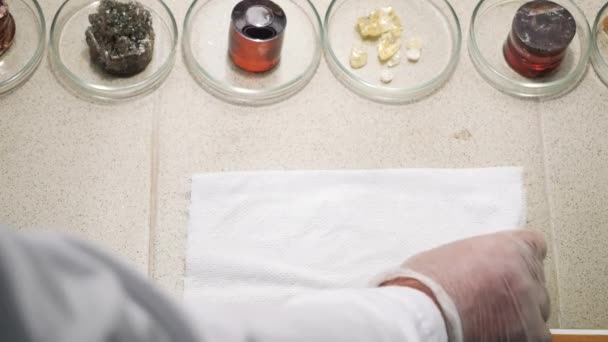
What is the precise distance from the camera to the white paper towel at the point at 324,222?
888 millimetres

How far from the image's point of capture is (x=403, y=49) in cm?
104

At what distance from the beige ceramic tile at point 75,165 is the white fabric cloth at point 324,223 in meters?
0.10

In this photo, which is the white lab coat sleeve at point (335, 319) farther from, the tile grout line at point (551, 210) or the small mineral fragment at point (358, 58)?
the small mineral fragment at point (358, 58)

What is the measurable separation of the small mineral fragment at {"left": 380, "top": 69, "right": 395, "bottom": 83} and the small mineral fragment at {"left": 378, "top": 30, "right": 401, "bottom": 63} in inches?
0.9

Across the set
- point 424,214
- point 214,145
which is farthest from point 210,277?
point 424,214

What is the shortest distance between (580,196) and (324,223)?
0.40m

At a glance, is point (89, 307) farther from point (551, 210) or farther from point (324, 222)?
point (551, 210)

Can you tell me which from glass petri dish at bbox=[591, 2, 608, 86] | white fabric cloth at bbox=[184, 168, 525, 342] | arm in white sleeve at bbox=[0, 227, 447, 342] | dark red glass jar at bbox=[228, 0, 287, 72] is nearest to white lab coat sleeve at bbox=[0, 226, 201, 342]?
arm in white sleeve at bbox=[0, 227, 447, 342]

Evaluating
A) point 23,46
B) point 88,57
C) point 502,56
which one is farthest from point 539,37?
point 23,46

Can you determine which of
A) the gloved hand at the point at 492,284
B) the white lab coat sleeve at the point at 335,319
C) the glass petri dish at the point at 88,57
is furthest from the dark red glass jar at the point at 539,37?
the glass petri dish at the point at 88,57

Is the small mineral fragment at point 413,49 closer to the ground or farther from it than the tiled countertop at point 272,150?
farther from it

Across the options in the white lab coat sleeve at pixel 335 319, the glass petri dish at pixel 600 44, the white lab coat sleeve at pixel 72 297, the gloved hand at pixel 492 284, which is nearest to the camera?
the white lab coat sleeve at pixel 72 297

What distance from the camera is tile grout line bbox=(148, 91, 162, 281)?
91cm

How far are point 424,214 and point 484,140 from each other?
165 mm
